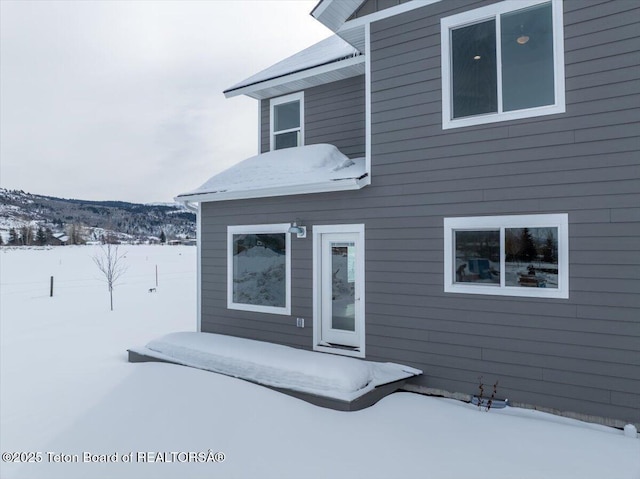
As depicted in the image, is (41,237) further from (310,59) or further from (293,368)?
(293,368)

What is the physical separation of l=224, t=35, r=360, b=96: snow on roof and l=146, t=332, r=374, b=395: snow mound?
534 cm

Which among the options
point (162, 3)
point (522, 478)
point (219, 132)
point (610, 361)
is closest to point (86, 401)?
point (522, 478)

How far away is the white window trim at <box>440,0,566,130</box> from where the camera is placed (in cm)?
448

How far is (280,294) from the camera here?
22.4ft

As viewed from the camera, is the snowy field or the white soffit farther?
the white soffit

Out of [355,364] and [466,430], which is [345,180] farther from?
[466,430]

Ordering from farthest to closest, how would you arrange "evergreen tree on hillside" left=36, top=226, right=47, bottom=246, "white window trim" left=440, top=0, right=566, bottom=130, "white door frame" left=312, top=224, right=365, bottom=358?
"evergreen tree on hillside" left=36, top=226, right=47, bottom=246 < "white door frame" left=312, top=224, right=365, bottom=358 < "white window trim" left=440, top=0, right=566, bottom=130

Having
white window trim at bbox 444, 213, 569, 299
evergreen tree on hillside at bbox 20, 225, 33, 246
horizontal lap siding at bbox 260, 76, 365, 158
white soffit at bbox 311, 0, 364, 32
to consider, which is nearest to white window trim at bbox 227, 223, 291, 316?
horizontal lap siding at bbox 260, 76, 365, 158

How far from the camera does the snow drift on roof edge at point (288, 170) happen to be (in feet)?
20.7

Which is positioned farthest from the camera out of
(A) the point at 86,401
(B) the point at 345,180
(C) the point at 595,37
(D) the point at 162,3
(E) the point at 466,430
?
(D) the point at 162,3

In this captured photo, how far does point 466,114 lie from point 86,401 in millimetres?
6005

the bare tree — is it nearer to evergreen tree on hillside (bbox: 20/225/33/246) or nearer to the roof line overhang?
the roof line overhang

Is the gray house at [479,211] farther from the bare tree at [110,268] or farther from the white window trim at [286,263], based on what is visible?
the bare tree at [110,268]

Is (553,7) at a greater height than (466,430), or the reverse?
(553,7)
